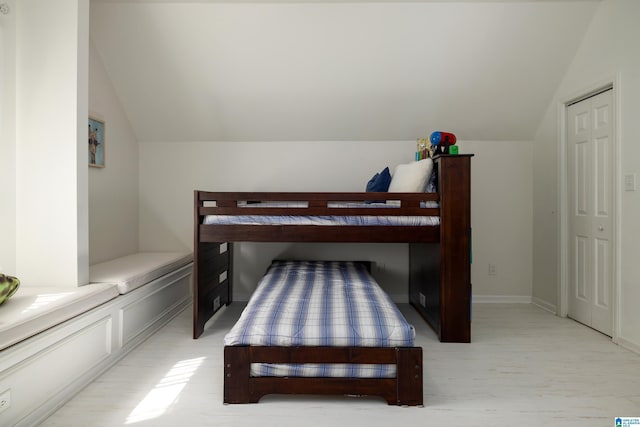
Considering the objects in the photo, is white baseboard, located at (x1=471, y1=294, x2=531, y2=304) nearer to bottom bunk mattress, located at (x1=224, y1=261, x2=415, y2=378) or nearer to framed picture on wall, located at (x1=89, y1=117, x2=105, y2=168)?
bottom bunk mattress, located at (x1=224, y1=261, x2=415, y2=378)

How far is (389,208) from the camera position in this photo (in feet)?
8.45

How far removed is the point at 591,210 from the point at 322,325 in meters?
2.47

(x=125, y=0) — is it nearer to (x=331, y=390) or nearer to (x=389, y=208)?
(x=389, y=208)

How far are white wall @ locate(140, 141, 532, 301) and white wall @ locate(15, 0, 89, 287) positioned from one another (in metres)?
1.61

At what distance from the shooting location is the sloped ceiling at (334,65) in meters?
2.79

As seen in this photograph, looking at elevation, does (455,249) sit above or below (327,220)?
below

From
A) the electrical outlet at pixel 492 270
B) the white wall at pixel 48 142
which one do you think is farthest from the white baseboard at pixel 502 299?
the white wall at pixel 48 142

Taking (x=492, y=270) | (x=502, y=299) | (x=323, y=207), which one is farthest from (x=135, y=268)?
(x=502, y=299)

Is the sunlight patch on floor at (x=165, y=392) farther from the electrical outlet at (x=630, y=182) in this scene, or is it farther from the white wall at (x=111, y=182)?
Answer: the electrical outlet at (x=630, y=182)

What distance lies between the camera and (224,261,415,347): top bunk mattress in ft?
5.70

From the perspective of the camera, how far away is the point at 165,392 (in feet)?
6.05

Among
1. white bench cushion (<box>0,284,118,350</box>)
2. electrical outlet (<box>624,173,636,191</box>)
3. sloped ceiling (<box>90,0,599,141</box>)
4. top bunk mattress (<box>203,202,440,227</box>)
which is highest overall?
sloped ceiling (<box>90,0,599,141</box>)

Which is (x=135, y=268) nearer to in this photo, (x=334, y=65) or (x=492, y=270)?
(x=334, y=65)

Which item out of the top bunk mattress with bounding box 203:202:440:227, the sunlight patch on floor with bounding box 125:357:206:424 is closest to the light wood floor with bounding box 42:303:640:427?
the sunlight patch on floor with bounding box 125:357:206:424
